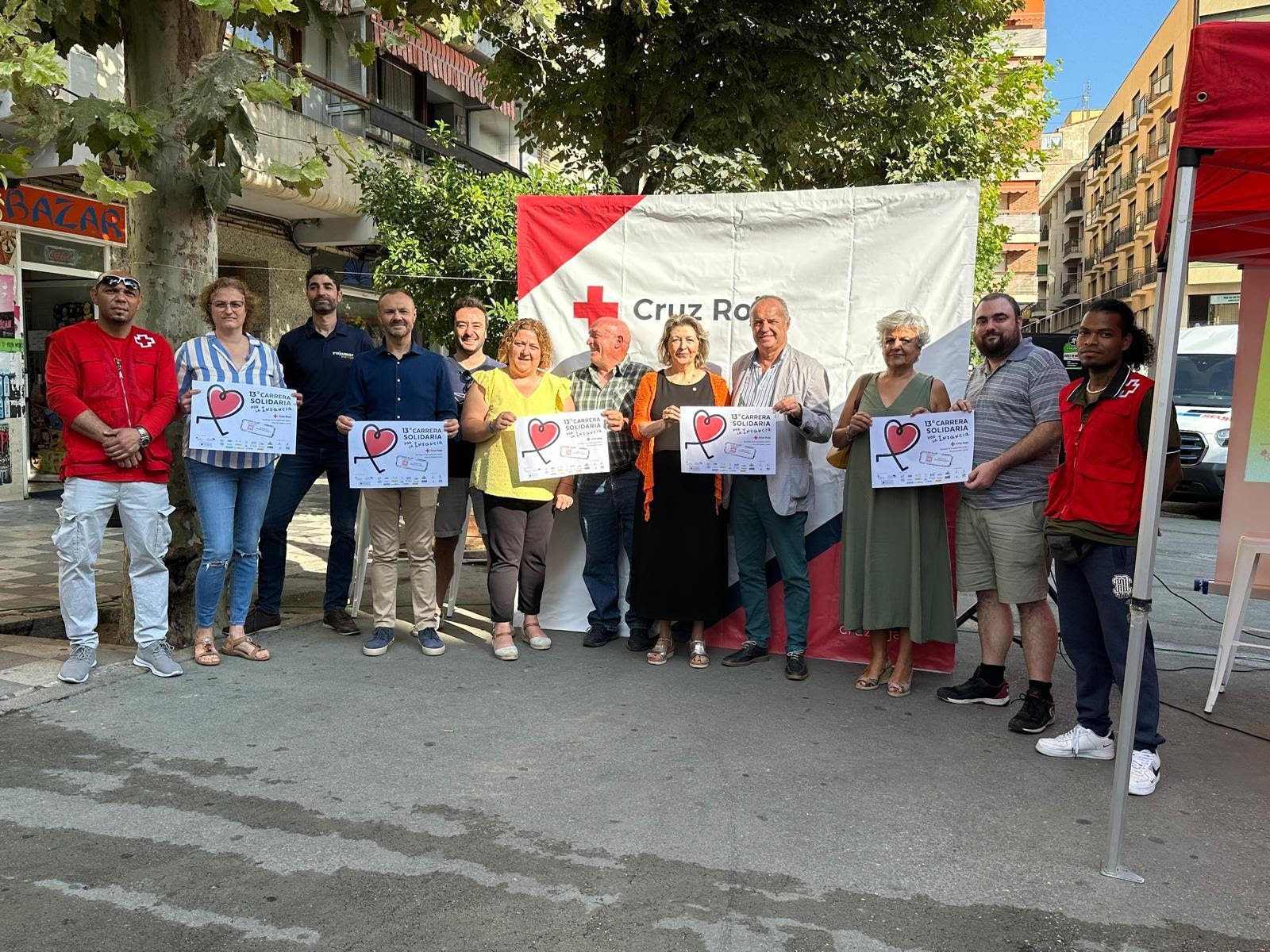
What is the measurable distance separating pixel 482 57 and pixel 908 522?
61.2 feet

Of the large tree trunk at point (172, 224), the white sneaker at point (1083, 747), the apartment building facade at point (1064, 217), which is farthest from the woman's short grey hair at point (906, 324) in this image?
the apartment building facade at point (1064, 217)

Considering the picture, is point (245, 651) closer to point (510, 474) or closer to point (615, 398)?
point (510, 474)

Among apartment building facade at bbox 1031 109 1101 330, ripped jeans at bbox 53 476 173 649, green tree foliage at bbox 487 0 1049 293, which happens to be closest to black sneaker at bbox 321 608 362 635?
ripped jeans at bbox 53 476 173 649

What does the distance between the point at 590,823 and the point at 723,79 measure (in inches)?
311

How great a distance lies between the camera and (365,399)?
5781 mm

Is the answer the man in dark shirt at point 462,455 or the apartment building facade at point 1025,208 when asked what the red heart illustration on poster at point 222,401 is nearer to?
the man in dark shirt at point 462,455

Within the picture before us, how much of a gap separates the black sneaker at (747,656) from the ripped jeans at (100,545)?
9.33 feet

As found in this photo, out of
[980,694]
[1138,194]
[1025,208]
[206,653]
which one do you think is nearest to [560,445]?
[206,653]

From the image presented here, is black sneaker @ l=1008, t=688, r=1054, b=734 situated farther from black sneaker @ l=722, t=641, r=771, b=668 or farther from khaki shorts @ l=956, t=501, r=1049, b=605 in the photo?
black sneaker @ l=722, t=641, r=771, b=668

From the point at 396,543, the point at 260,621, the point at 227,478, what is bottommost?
the point at 260,621

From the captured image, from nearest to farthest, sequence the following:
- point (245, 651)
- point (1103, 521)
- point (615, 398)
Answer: point (1103, 521) → point (245, 651) → point (615, 398)

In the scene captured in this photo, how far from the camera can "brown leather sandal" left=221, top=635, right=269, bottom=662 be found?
5457 mm

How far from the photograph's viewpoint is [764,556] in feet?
18.3

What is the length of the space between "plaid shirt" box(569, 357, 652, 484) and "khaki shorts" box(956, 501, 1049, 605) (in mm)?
1907
